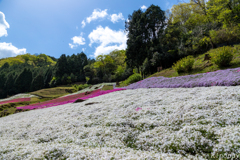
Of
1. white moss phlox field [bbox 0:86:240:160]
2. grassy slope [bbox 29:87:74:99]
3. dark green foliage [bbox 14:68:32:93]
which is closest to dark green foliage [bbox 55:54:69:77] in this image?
dark green foliage [bbox 14:68:32:93]

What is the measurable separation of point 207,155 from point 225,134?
3.21 ft

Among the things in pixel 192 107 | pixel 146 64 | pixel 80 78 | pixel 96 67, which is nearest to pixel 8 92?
pixel 80 78

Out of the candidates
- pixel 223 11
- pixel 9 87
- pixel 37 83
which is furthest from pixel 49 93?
pixel 223 11

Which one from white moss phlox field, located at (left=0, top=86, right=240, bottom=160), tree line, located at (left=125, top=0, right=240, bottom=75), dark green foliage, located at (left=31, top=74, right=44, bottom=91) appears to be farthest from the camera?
dark green foliage, located at (left=31, top=74, right=44, bottom=91)

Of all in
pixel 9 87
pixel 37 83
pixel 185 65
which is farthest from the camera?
pixel 37 83

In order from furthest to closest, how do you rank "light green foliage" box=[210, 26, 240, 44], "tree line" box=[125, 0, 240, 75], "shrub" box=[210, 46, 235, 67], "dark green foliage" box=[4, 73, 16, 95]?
"dark green foliage" box=[4, 73, 16, 95], "tree line" box=[125, 0, 240, 75], "light green foliage" box=[210, 26, 240, 44], "shrub" box=[210, 46, 235, 67]

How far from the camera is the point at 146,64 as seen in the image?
1309 inches

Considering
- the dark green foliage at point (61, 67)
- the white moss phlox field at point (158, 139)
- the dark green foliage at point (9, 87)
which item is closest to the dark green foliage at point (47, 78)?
the dark green foliage at point (61, 67)

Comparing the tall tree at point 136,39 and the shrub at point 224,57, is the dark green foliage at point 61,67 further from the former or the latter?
the shrub at point 224,57

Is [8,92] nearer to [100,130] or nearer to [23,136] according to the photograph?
[23,136]

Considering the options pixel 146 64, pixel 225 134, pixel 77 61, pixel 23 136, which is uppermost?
pixel 77 61

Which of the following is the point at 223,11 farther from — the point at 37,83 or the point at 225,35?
the point at 37,83

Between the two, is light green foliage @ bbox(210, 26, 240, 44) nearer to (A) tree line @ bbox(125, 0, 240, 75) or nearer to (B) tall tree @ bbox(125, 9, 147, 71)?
(A) tree line @ bbox(125, 0, 240, 75)

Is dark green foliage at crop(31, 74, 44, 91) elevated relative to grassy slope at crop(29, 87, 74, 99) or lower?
elevated
